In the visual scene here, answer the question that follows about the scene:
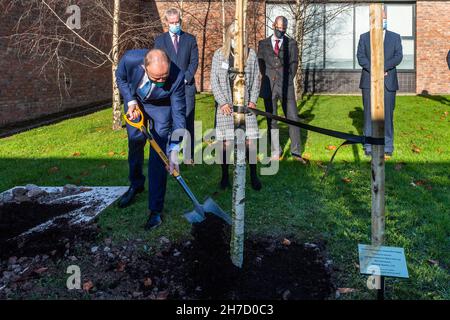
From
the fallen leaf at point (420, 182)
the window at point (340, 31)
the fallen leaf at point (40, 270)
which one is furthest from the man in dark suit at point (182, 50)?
the window at point (340, 31)

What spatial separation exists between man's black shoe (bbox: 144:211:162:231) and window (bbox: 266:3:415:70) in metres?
14.0

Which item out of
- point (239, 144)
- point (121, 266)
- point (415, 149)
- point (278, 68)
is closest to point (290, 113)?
point (278, 68)

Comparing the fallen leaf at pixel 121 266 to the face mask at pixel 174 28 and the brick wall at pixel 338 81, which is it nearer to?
the face mask at pixel 174 28

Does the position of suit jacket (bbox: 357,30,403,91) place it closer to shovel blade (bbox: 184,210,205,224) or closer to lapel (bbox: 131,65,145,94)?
lapel (bbox: 131,65,145,94)

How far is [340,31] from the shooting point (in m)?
17.3

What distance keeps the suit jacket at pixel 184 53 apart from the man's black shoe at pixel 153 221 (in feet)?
8.70

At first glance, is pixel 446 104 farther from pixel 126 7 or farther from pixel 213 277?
pixel 213 277

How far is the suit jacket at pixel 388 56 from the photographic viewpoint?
6.40 meters

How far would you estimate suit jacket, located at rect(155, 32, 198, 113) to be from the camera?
6312 millimetres

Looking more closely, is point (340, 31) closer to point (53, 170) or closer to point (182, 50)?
point (182, 50)

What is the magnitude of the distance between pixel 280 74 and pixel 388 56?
5.04ft

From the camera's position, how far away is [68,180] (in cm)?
612
